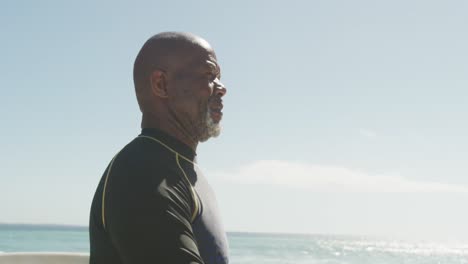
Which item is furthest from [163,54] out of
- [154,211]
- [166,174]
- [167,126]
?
[154,211]

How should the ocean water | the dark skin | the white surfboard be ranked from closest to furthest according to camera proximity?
the dark skin → the white surfboard → the ocean water

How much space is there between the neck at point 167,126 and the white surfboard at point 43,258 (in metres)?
1.46

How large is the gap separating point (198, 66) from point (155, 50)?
0.11m

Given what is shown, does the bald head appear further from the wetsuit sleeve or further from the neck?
the wetsuit sleeve

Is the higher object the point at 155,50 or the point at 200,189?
the point at 155,50

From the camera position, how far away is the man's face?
64.4 inches

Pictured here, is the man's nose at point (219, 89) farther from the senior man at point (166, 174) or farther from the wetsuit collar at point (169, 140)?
the wetsuit collar at point (169, 140)

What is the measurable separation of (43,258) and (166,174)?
184 centimetres

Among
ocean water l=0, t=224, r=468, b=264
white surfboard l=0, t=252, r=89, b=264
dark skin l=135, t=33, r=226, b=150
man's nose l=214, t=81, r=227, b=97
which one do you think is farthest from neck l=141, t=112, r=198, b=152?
ocean water l=0, t=224, r=468, b=264

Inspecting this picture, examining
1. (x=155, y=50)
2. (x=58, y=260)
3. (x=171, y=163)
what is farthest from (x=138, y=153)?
(x=58, y=260)

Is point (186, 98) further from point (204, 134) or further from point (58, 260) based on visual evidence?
point (58, 260)

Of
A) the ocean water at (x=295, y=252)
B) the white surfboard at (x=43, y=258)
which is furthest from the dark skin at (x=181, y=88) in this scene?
the ocean water at (x=295, y=252)

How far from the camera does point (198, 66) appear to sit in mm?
1646

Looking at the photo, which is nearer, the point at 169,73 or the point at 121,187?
the point at 121,187
